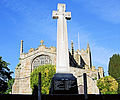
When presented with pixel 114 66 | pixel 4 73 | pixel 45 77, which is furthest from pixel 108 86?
pixel 4 73

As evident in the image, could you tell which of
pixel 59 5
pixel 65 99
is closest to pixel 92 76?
pixel 59 5

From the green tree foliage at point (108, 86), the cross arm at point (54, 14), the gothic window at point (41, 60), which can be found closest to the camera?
the cross arm at point (54, 14)

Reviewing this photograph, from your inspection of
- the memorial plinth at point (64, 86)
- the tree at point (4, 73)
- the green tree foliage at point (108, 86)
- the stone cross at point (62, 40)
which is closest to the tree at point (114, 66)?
the green tree foliage at point (108, 86)

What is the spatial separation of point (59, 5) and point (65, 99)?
746 cm

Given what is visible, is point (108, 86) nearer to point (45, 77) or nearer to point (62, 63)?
point (45, 77)

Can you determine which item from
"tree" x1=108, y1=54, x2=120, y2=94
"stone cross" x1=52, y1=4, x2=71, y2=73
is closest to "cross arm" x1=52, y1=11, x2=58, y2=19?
"stone cross" x1=52, y1=4, x2=71, y2=73

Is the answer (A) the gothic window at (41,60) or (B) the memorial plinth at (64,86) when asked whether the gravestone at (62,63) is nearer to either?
(B) the memorial plinth at (64,86)

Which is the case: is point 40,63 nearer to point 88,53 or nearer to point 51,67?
point 51,67

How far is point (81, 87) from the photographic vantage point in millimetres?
28672

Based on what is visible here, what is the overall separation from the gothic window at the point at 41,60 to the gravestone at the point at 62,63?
79.7ft

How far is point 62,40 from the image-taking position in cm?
1198

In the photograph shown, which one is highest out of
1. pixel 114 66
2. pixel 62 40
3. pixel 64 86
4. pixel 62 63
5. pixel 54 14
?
pixel 54 14

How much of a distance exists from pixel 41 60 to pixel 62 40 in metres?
25.4

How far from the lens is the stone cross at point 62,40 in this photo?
11431 mm
